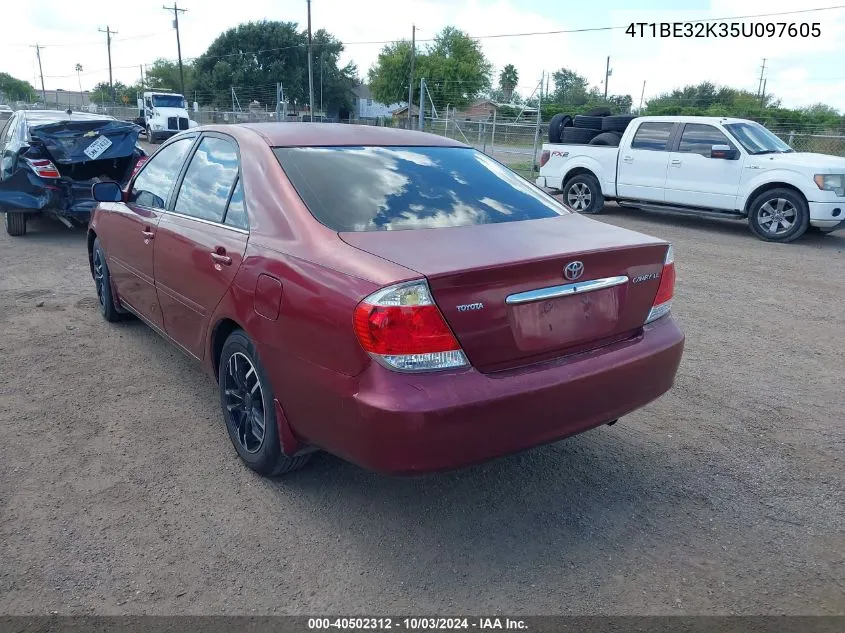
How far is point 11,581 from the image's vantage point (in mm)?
2510

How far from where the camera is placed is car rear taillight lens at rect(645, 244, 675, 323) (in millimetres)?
3102

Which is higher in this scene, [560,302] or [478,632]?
[560,302]

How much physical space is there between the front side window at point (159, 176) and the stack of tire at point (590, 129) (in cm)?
971

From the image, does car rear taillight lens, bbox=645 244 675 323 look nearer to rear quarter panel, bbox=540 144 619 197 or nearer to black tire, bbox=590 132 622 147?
rear quarter panel, bbox=540 144 619 197

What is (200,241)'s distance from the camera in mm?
3473

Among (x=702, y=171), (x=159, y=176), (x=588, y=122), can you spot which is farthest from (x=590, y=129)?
(x=159, y=176)

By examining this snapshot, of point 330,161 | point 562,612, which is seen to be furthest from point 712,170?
point 562,612

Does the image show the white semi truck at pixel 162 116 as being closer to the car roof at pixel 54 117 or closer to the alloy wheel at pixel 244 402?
the car roof at pixel 54 117

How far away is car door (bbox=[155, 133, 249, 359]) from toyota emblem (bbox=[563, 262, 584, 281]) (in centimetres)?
149

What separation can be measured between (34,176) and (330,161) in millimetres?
7012

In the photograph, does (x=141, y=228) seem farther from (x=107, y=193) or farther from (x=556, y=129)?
(x=556, y=129)

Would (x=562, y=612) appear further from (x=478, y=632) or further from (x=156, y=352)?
(x=156, y=352)

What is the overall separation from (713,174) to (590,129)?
116 inches

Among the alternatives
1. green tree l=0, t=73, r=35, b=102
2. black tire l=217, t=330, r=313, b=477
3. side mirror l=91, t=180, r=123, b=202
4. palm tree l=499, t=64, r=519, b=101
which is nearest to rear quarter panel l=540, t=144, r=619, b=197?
side mirror l=91, t=180, r=123, b=202
